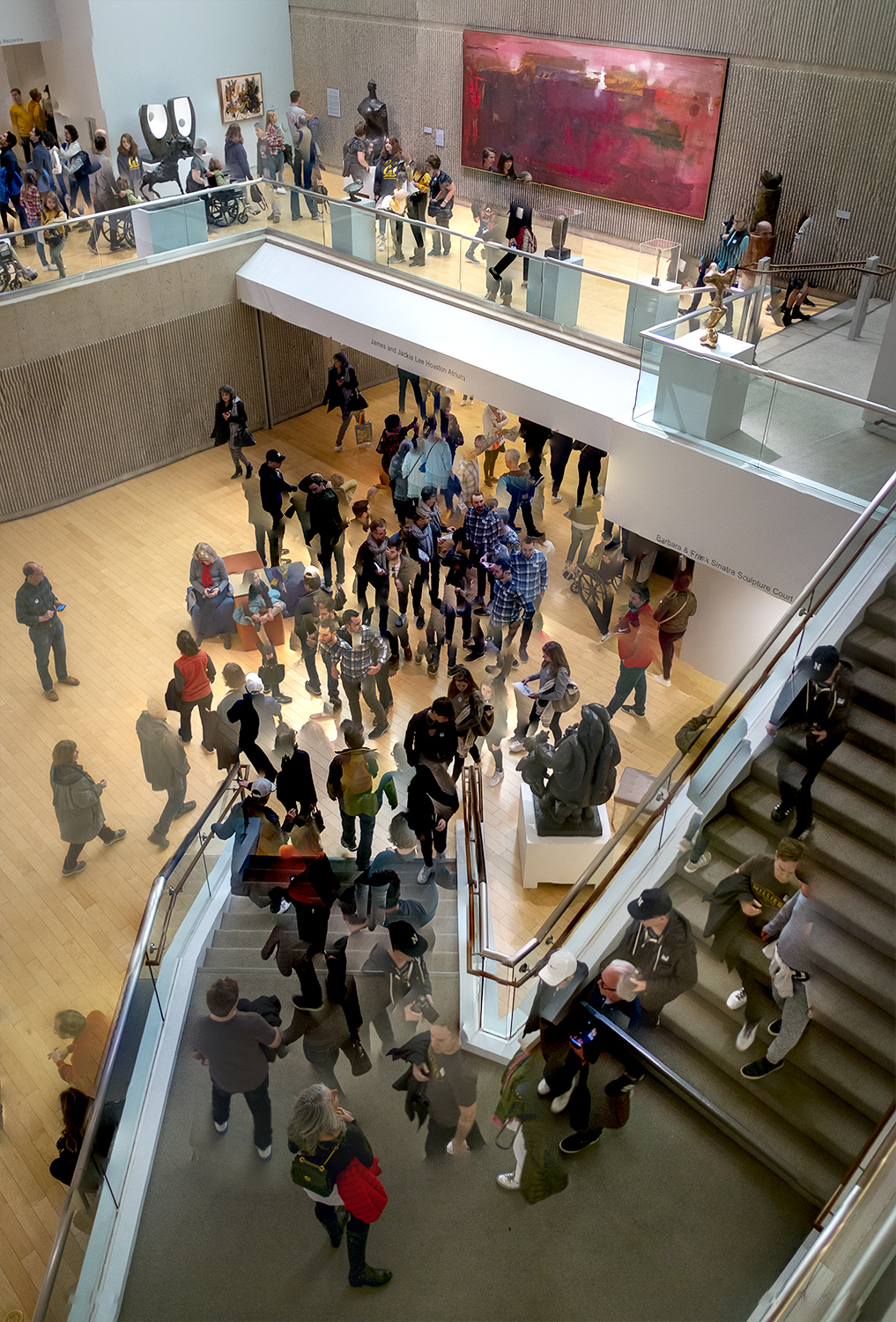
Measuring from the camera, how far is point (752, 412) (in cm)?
862

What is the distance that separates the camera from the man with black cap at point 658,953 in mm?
4984

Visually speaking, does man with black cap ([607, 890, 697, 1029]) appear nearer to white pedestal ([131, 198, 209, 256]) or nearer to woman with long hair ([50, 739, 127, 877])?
woman with long hair ([50, 739, 127, 877])

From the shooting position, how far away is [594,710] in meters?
6.55

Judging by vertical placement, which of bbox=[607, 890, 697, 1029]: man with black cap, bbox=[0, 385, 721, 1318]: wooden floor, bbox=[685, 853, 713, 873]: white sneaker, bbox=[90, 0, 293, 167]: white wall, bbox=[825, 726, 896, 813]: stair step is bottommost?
bbox=[0, 385, 721, 1318]: wooden floor

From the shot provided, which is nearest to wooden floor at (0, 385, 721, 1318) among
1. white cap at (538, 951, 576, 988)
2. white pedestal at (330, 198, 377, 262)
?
white cap at (538, 951, 576, 988)

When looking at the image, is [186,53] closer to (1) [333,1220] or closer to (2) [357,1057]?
(2) [357,1057]

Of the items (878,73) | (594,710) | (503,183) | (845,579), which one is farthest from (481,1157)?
(503,183)

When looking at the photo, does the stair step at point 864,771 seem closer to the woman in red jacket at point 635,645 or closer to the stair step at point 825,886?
the stair step at point 825,886

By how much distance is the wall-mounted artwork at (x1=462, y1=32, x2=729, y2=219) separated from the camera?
14.2 m

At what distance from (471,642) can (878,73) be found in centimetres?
879

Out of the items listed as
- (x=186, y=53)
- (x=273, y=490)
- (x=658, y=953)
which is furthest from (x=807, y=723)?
(x=186, y=53)

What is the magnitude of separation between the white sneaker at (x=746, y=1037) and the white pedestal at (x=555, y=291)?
8072 mm

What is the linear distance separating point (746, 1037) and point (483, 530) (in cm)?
540

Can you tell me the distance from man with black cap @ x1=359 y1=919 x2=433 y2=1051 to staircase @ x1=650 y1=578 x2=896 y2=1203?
134 cm
